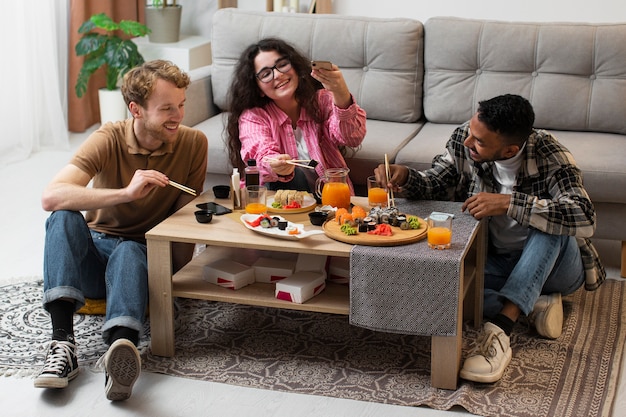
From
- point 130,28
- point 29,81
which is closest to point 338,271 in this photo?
point 130,28

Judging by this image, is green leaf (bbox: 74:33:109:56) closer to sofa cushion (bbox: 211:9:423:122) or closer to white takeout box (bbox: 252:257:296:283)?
sofa cushion (bbox: 211:9:423:122)

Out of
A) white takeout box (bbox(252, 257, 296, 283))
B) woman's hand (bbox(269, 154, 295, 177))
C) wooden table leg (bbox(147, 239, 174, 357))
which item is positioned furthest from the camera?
woman's hand (bbox(269, 154, 295, 177))

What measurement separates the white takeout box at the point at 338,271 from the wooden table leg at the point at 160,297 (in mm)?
483

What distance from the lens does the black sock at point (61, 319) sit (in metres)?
2.65

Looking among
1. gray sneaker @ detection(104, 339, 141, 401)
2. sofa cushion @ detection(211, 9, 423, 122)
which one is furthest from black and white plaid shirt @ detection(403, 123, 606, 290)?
gray sneaker @ detection(104, 339, 141, 401)

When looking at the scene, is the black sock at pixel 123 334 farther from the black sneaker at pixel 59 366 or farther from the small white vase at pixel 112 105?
the small white vase at pixel 112 105

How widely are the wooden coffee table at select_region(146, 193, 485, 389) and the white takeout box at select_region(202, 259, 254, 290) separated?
0.02 metres

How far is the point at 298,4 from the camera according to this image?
5211 mm

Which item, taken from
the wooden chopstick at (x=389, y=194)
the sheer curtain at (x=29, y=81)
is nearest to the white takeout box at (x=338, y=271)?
the wooden chopstick at (x=389, y=194)

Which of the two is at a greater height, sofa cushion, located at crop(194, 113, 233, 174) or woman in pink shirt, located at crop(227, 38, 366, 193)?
woman in pink shirt, located at crop(227, 38, 366, 193)

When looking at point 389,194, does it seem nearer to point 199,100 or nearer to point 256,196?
point 256,196

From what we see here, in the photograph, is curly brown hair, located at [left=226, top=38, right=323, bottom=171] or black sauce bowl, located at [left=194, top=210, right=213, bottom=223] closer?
black sauce bowl, located at [left=194, top=210, right=213, bottom=223]

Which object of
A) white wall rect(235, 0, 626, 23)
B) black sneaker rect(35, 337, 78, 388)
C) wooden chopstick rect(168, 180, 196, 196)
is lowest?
black sneaker rect(35, 337, 78, 388)

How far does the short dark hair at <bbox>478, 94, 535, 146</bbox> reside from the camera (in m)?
2.71
